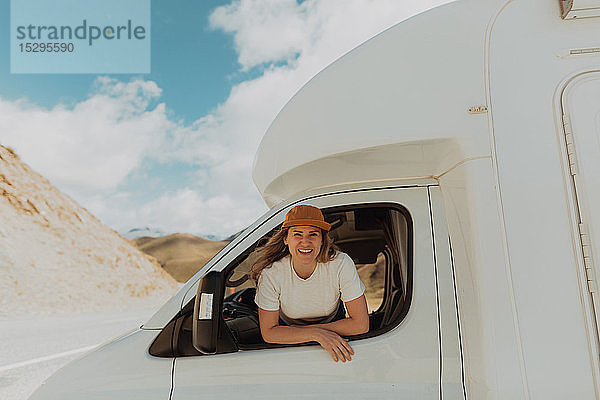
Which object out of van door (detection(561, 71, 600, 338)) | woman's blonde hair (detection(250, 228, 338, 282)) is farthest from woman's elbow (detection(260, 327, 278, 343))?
van door (detection(561, 71, 600, 338))

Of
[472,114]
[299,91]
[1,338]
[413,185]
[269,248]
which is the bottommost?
[1,338]

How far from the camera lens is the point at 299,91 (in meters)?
2.85

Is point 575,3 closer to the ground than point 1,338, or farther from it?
farther from it

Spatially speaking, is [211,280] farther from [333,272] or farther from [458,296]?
[458,296]

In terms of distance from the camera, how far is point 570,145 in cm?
238

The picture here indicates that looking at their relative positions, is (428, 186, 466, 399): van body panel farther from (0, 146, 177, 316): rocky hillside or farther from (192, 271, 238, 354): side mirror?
(0, 146, 177, 316): rocky hillside

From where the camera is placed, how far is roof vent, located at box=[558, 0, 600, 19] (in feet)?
7.97

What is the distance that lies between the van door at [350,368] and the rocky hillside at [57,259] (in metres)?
21.9

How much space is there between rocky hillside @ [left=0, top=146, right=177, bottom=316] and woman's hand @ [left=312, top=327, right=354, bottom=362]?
2230 centimetres

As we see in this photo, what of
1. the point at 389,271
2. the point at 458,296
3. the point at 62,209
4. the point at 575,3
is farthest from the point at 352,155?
the point at 62,209

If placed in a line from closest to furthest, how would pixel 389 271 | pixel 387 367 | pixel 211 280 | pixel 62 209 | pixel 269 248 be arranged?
1. pixel 211 280
2. pixel 387 367
3. pixel 269 248
4. pixel 389 271
5. pixel 62 209

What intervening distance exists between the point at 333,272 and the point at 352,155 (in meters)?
0.63

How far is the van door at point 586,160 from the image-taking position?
2.29 m

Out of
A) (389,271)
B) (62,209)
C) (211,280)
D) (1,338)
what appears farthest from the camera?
(62,209)
